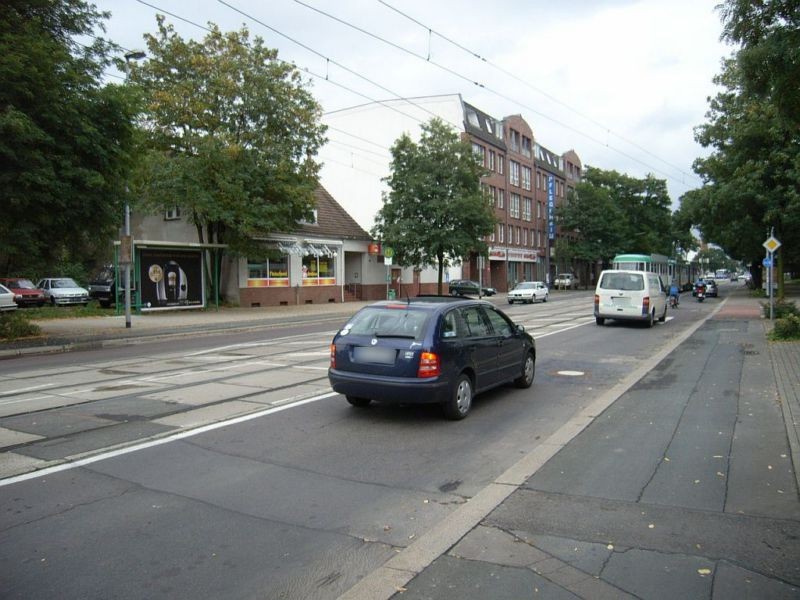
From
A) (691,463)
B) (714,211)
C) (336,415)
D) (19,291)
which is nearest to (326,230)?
(19,291)

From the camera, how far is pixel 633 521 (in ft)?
14.3

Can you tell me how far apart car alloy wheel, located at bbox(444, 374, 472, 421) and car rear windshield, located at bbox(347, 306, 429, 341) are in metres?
0.80

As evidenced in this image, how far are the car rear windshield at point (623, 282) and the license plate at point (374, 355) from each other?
50.0 ft

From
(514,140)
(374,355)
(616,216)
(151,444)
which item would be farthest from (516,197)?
(151,444)

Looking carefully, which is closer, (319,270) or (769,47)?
(769,47)

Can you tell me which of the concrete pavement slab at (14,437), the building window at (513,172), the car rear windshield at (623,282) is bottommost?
the concrete pavement slab at (14,437)

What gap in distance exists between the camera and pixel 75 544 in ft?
13.0

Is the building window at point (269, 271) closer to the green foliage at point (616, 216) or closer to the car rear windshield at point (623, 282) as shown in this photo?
the car rear windshield at point (623, 282)

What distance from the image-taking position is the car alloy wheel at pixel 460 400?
7246mm

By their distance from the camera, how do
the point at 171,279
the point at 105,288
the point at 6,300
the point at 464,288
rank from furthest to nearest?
the point at 464,288 → the point at 105,288 → the point at 171,279 → the point at 6,300

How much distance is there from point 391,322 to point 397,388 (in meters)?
0.90

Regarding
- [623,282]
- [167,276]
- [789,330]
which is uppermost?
[167,276]

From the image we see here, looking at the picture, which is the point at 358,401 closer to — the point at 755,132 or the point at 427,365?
the point at 427,365

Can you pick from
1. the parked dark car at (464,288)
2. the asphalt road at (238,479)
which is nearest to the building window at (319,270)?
the parked dark car at (464,288)
